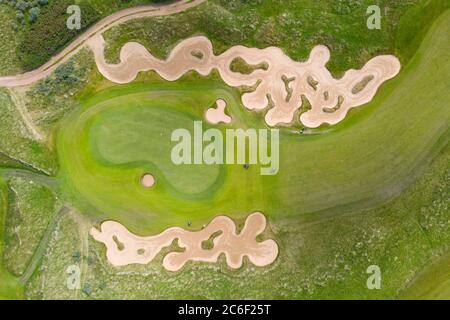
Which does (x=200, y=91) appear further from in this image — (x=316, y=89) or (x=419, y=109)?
(x=419, y=109)

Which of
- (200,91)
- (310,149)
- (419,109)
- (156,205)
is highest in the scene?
(200,91)

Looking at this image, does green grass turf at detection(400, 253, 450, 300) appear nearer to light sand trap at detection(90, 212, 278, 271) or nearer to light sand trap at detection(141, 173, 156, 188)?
light sand trap at detection(90, 212, 278, 271)

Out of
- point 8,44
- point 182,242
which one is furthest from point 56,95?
point 182,242

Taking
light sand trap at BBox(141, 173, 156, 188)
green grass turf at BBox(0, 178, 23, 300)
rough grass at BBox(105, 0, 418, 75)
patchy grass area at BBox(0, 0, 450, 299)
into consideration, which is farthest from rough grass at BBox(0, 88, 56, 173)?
rough grass at BBox(105, 0, 418, 75)

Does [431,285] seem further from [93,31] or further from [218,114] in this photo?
[93,31]

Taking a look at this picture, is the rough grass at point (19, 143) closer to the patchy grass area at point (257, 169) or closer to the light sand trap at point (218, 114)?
the patchy grass area at point (257, 169)

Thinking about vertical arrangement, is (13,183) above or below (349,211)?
above
